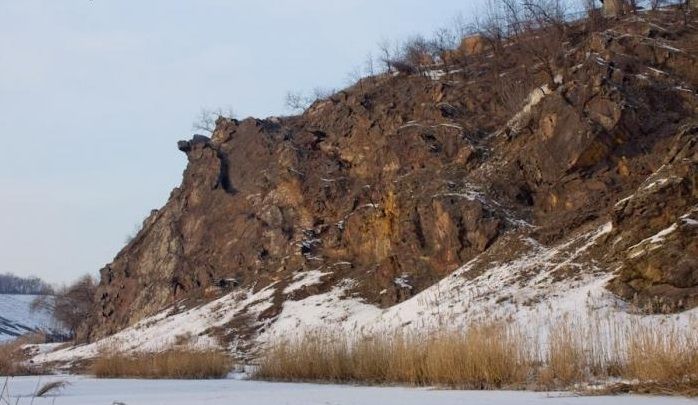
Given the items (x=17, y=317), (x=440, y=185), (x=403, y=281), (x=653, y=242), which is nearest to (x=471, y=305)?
(x=653, y=242)

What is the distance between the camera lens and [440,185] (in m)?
31.2

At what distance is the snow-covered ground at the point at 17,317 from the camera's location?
109 meters

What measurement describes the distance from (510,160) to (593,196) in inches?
210

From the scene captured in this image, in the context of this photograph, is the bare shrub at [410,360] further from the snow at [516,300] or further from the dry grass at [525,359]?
the snow at [516,300]

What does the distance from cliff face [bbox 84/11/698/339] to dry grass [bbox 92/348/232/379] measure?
32.8 ft

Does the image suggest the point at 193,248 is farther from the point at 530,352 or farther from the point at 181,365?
the point at 530,352

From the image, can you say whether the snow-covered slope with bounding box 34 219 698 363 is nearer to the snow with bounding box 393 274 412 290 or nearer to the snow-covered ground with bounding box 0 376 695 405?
the snow with bounding box 393 274 412 290

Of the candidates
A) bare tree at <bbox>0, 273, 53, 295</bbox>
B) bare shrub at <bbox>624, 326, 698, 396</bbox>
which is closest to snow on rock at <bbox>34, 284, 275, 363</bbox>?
bare shrub at <bbox>624, 326, 698, 396</bbox>

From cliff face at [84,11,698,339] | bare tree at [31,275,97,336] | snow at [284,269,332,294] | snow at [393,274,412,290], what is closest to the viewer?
cliff face at [84,11,698,339]

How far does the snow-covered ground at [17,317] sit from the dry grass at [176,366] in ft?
289

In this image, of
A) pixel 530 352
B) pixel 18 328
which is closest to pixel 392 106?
pixel 530 352

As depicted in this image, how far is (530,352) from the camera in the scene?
12.7 metres

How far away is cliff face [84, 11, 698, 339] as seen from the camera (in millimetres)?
21469

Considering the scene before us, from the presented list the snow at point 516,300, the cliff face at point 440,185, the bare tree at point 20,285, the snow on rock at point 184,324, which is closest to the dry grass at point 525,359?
the snow at point 516,300
